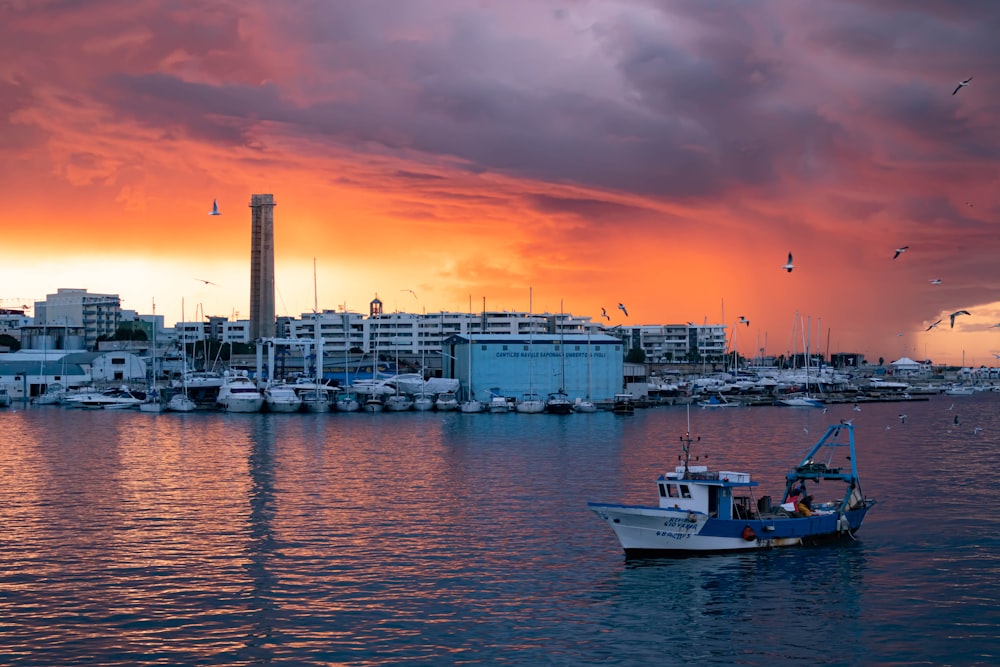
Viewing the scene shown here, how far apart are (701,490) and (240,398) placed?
99.4 m

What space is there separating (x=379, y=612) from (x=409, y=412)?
103 metres

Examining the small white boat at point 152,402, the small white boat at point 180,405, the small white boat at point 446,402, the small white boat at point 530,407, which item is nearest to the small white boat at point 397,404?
the small white boat at point 446,402

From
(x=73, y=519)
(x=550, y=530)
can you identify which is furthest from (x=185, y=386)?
(x=550, y=530)

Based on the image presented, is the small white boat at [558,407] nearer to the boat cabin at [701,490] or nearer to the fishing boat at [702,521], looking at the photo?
the fishing boat at [702,521]

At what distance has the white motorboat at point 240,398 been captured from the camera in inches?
5008

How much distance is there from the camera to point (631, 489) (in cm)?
5475

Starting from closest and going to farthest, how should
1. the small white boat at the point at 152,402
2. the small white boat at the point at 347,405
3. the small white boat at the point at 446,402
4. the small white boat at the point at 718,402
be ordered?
1. the small white boat at the point at 152,402
2. the small white boat at the point at 347,405
3. the small white boat at the point at 446,402
4. the small white boat at the point at 718,402

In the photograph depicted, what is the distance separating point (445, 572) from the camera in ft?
112

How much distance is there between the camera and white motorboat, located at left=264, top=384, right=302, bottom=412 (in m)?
126

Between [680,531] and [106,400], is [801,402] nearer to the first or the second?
[106,400]

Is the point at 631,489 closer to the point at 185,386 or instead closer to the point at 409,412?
the point at 409,412

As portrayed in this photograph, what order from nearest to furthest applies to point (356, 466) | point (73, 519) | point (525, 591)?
point (525, 591) → point (73, 519) → point (356, 466)

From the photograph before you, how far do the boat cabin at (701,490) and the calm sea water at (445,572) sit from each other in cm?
188

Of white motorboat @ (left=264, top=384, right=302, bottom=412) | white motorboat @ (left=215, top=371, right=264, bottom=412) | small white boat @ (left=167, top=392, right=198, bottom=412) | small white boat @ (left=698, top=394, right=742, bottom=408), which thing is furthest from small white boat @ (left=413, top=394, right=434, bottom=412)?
small white boat @ (left=698, top=394, right=742, bottom=408)
